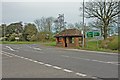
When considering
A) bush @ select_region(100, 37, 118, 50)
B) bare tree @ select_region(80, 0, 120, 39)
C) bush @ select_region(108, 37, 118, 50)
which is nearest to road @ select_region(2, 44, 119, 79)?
bush @ select_region(108, 37, 118, 50)

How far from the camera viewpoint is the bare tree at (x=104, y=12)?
68312 millimetres

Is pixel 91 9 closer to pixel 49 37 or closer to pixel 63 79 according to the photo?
pixel 49 37

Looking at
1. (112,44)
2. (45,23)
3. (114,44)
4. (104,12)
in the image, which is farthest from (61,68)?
(45,23)

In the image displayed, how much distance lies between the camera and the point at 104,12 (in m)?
68.8

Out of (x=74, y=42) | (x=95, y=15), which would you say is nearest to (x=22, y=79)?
(x=74, y=42)

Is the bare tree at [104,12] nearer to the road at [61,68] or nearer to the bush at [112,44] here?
the bush at [112,44]

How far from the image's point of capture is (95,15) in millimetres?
69812

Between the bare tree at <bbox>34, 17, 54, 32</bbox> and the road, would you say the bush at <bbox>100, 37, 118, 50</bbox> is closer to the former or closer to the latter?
the road

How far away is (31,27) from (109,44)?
83881 millimetres

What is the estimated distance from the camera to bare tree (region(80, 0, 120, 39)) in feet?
224

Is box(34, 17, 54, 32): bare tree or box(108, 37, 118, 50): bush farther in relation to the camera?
box(34, 17, 54, 32): bare tree

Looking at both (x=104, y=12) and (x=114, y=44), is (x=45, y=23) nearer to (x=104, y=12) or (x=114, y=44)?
(x=104, y=12)

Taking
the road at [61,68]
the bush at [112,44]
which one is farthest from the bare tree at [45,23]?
the road at [61,68]

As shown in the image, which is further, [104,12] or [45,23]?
[45,23]
